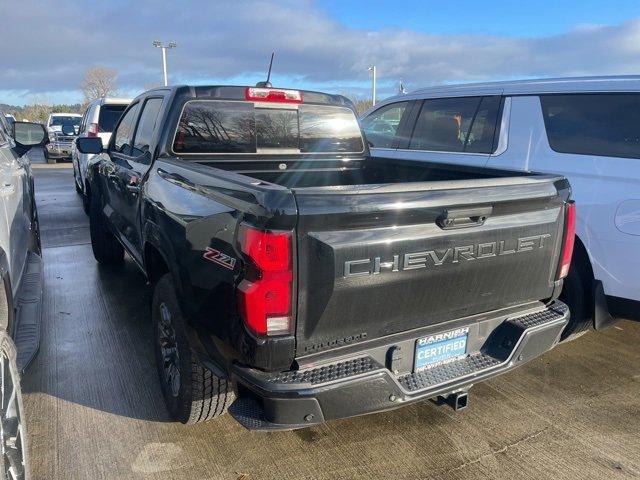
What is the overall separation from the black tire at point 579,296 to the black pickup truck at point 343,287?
3.38 feet

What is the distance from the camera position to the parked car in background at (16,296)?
216 centimetres

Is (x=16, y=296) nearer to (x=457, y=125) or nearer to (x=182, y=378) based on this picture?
(x=182, y=378)

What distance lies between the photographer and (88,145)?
4863 millimetres

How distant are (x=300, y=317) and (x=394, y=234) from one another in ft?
1.77

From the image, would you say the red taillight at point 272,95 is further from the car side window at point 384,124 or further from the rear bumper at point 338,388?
the rear bumper at point 338,388

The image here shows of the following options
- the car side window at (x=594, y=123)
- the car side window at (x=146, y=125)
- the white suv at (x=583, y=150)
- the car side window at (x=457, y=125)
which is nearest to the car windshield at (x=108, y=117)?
the car side window at (x=146, y=125)

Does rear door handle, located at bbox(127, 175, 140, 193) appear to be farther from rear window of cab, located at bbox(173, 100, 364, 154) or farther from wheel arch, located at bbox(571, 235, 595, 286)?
wheel arch, located at bbox(571, 235, 595, 286)

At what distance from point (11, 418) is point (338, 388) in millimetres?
1389

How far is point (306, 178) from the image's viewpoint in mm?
4168

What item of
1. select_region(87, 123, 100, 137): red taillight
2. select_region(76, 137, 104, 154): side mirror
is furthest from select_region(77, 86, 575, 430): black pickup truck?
select_region(87, 123, 100, 137): red taillight

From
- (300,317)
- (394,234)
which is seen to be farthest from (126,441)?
(394,234)

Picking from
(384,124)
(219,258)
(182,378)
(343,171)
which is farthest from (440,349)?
(384,124)

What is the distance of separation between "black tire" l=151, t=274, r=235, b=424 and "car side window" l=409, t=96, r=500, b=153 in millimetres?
3207

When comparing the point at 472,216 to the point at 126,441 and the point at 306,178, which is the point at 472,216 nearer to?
the point at 306,178
